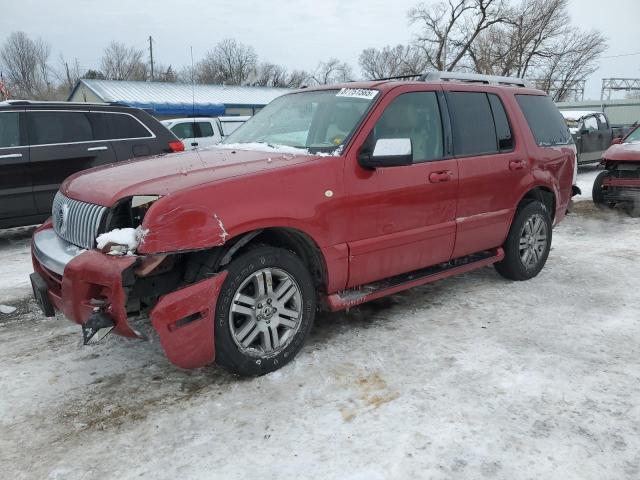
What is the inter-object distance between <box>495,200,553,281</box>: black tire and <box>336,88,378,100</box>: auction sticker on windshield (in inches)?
78.9

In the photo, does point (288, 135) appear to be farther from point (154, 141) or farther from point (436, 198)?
point (154, 141)

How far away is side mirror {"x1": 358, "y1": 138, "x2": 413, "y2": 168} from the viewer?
3.40 metres

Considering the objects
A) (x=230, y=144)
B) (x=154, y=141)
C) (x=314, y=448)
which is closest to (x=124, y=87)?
(x=154, y=141)

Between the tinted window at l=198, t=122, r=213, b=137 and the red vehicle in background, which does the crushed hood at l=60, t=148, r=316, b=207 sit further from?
the tinted window at l=198, t=122, r=213, b=137

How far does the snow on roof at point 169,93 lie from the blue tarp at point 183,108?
268mm

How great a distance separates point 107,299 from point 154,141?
16.5ft

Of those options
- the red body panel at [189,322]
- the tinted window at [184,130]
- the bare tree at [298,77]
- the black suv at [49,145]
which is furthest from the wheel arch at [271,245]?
the bare tree at [298,77]

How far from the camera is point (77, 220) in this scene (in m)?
3.11

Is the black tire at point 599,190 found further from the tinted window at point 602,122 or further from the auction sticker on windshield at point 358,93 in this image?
the tinted window at point 602,122

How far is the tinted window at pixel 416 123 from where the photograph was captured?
3.79 meters

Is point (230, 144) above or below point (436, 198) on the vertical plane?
above

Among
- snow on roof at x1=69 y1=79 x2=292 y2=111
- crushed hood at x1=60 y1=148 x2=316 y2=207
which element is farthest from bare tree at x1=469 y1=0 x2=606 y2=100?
crushed hood at x1=60 y1=148 x2=316 y2=207

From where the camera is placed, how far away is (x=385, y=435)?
2.61 metres

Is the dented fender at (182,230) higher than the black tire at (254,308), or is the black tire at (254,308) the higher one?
the dented fender at (182,230)
